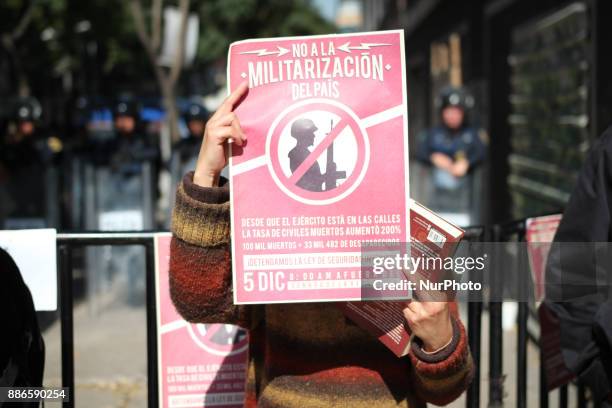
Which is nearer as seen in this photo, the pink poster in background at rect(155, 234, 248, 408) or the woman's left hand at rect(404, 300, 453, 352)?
the woman's left hand at rect(404, 300, 453, 352)

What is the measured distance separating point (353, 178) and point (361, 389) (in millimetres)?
544

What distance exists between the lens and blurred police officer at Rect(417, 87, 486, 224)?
8359 mm

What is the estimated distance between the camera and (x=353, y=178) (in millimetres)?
2188

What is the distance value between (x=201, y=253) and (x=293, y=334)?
323 millimetres

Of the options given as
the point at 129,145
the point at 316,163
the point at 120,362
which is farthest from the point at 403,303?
→ the point at 129,145

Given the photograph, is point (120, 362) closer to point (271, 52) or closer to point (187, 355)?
point (187, 355)

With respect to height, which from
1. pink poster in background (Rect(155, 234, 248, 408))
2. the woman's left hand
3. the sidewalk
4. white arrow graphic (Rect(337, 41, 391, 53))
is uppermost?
white arrow graphic (Rect(337, 41, 391, 53))

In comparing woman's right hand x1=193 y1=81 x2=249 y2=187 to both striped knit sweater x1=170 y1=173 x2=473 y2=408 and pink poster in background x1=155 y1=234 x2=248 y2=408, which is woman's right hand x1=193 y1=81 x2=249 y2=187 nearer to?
striped knit sweater x1=170 y1=173 x2=473 y2=408

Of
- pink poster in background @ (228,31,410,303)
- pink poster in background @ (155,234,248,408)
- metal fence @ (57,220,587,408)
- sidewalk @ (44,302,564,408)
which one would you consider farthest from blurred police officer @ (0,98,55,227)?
pink poster in background @ (228,31,410,303)

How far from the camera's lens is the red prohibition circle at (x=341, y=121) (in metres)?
2.19

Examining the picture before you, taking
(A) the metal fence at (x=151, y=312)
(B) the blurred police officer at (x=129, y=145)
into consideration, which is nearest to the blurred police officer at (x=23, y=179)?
(B) the blurred police officer at (x=129, y=145)

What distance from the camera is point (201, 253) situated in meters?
2.27

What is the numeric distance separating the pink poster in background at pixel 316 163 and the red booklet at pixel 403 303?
4cm

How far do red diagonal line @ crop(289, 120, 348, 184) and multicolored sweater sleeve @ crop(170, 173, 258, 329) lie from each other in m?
0.20
